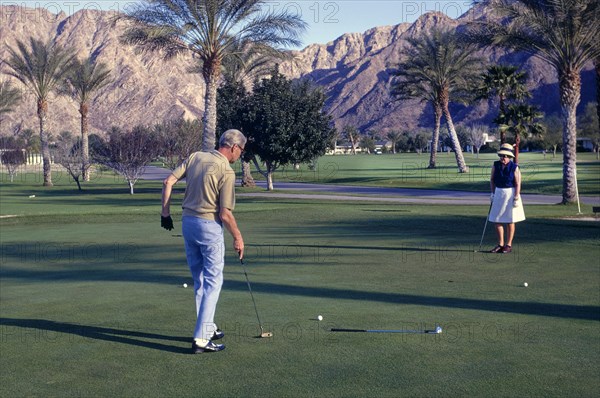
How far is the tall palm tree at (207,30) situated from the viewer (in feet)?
113

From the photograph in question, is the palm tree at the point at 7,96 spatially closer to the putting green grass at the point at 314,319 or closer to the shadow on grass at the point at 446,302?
the putting green grass at the point at 314,319

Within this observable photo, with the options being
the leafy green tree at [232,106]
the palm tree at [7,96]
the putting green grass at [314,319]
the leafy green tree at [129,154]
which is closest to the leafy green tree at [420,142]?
the palm tree at [7,96]

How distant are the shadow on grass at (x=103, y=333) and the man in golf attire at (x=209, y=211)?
17.3 inches

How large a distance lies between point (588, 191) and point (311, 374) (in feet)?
129

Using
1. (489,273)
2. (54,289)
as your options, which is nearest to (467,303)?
(489,273)

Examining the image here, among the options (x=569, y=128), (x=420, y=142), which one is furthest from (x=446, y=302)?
(x=420, y=142)

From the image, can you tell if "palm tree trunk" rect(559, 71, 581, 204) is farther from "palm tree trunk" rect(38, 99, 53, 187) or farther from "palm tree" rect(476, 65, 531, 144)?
"palm tree trunk" rect(38, 99, 53, 187)

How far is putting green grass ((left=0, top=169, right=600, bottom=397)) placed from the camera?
6047 millimetres

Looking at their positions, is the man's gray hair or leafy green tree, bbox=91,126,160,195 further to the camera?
leafy green tree, bbox=91,126,160,195

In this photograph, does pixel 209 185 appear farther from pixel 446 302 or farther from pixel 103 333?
pixel 446 302

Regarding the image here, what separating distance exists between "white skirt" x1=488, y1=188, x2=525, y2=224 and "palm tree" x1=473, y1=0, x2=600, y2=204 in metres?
16.4

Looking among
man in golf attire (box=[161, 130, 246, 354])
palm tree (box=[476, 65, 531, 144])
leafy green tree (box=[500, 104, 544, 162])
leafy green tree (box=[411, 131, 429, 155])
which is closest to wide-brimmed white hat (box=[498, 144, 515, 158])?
man in golf attire (box=[161, 130, 246, 354])

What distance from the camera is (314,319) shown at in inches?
329

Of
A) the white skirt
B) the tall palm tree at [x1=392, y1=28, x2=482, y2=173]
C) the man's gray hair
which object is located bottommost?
the white skirt
